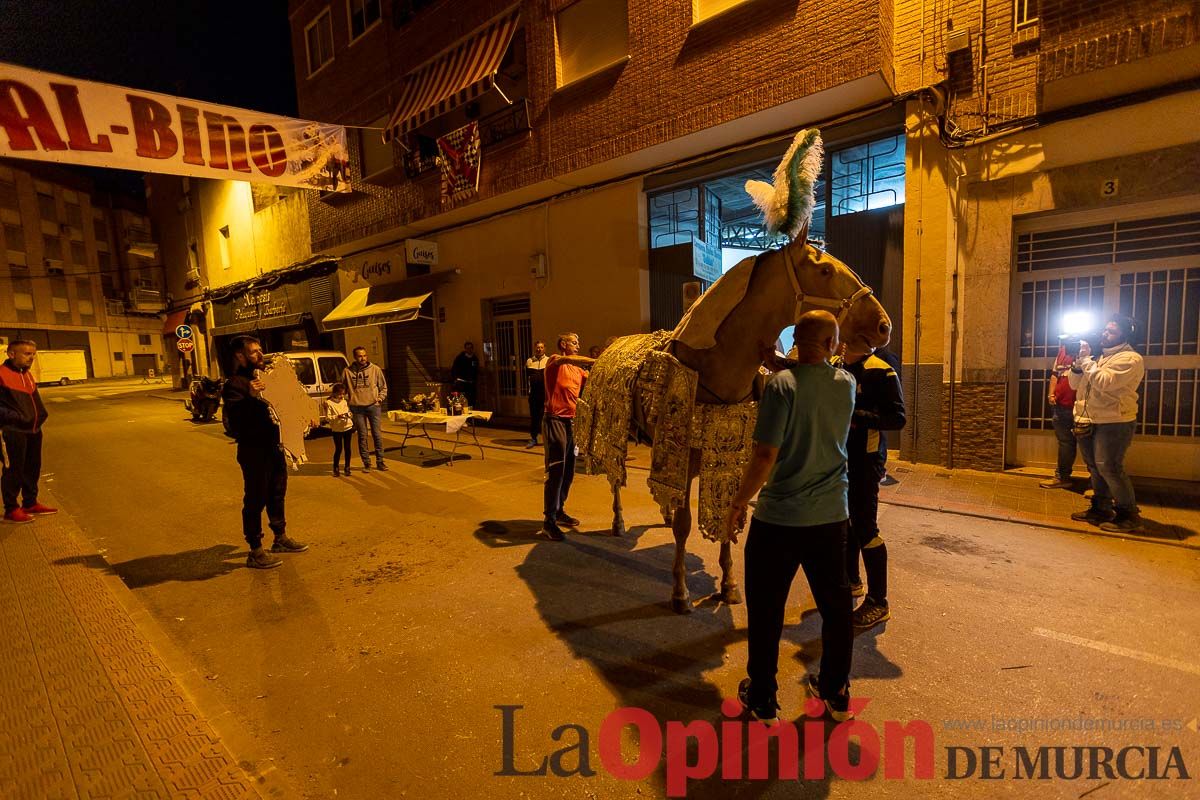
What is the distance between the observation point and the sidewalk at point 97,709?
2232mm

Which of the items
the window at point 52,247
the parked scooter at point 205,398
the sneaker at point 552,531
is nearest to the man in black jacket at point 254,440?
the sneaker at point 552,531

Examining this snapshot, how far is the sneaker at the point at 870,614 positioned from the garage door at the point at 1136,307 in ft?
18.1

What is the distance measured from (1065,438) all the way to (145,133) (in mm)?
12940

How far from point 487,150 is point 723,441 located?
36.3 ft

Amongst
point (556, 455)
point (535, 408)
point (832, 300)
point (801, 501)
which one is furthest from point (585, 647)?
point (535, 408)

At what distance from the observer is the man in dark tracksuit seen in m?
3.08

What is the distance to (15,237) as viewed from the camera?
37.4 meters

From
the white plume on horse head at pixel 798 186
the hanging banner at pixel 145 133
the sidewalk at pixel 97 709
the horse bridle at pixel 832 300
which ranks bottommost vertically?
the sidewalk at pixel 97 709

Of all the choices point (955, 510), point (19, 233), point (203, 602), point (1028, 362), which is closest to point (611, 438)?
point (203, 602)

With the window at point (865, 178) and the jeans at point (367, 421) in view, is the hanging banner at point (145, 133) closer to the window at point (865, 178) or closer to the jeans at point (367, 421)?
the jeans at point (367, 421)

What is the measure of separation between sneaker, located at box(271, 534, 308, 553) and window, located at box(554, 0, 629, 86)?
946cm

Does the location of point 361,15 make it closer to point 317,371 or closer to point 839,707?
point 317,371

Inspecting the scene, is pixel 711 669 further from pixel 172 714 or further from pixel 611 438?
pixel 172 714

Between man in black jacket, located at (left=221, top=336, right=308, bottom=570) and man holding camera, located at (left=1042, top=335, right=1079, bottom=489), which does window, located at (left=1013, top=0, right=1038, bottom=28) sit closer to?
man holding camera, located at (left=1042, top=335, right=1079, bottom=489)
